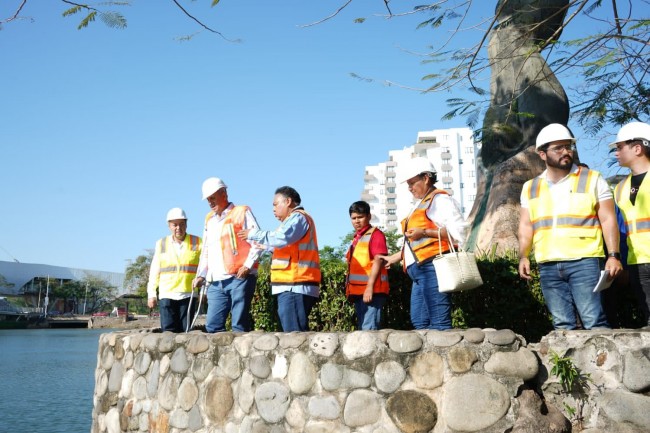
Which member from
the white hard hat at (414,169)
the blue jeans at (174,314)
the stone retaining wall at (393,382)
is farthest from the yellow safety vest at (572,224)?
the blue jeans at (174,314)

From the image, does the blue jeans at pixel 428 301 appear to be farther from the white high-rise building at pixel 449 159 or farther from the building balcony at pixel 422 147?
the building balcony at pixel 422 147

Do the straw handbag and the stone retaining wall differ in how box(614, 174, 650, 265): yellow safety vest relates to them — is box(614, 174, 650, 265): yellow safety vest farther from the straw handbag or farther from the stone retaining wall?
the straw handbag

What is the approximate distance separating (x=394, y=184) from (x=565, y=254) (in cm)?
7826

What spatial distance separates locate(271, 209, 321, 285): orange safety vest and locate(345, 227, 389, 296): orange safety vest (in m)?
0.38

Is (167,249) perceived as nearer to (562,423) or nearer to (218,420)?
(218,420)

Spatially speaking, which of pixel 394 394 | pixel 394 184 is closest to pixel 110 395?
pixel 394 394

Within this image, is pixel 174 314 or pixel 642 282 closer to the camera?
pixel 642 282

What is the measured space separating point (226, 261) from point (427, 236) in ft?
6.51

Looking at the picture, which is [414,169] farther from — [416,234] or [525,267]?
[525,267]

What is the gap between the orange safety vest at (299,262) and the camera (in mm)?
4977

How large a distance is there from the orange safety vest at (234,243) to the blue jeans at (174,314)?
1256 mm

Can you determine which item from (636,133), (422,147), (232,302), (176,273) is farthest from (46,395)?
(422,147)

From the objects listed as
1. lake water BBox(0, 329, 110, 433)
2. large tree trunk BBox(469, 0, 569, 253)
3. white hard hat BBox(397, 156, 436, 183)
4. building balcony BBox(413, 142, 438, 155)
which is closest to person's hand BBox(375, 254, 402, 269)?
white hard hat BBox(397, 156, 436, 183)

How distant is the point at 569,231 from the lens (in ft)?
12.8
